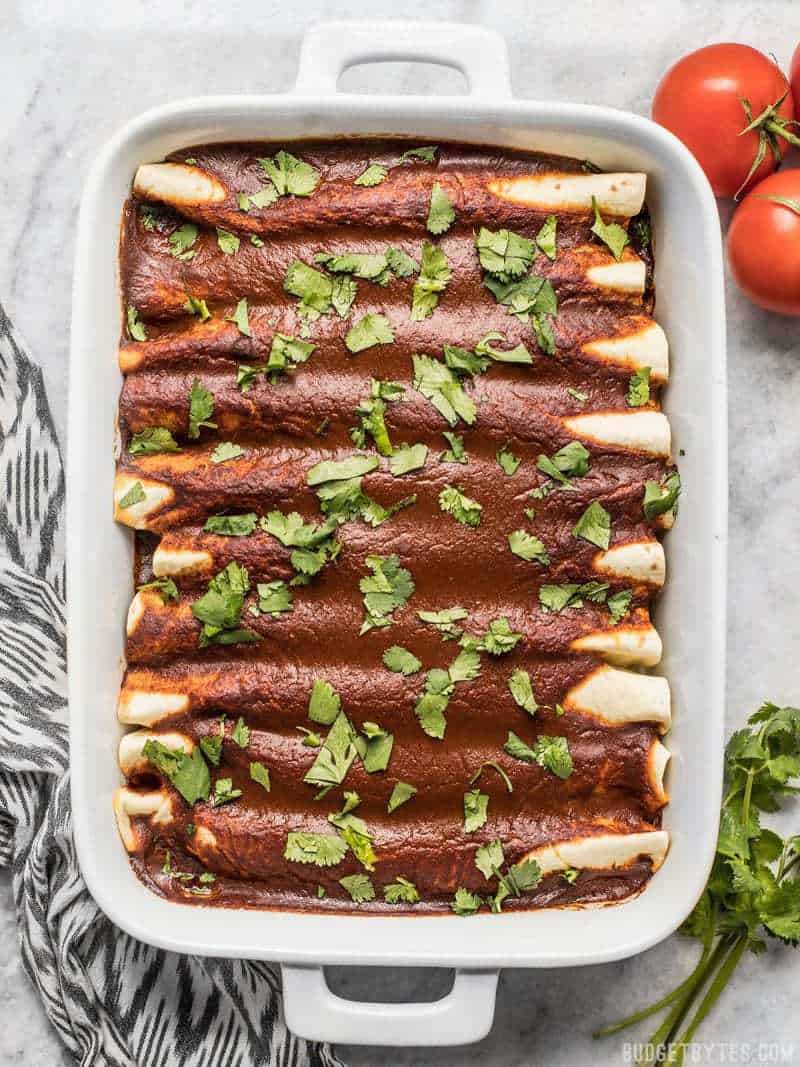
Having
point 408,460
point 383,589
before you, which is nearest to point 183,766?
point 383,589

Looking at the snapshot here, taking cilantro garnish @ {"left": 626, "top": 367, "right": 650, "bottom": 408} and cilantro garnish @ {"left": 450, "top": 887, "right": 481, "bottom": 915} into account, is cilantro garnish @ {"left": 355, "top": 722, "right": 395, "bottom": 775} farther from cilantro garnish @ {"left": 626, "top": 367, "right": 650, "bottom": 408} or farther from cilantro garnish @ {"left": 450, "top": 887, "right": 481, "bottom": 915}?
cilantro garnish @ {"left": 626, "top": 367, "right": 650, "bottom": 408}

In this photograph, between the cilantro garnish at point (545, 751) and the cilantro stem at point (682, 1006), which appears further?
the cilantro stem at point (682, 1006)

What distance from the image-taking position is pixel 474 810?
7.23 ft

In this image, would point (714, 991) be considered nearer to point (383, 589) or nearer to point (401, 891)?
point (401, 891)

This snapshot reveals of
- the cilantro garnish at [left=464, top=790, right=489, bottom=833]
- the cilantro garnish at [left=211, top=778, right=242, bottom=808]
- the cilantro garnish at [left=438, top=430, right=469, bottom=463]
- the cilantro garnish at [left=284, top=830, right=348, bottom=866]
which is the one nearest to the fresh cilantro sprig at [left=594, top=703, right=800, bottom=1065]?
the cilantro garnish at [left=464, top=790, right=489, bottom=833]

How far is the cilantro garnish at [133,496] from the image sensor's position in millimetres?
2180

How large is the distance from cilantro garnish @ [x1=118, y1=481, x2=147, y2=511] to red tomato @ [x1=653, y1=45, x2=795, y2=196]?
1.36 metres

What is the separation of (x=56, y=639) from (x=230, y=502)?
581mm

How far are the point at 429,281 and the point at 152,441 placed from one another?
0.61m

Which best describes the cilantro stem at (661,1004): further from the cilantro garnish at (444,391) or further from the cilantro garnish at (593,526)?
the cilantro garnish at (444,391)

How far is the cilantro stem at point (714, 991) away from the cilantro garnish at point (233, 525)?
1.41 m

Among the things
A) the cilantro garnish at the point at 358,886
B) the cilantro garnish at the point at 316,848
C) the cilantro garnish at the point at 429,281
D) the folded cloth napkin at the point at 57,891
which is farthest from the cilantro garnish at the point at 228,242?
the cilantro garnish at the point at 358,886

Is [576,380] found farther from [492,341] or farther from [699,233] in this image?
[699,233]

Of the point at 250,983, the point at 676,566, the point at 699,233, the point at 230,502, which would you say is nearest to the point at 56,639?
the point at 230,502
